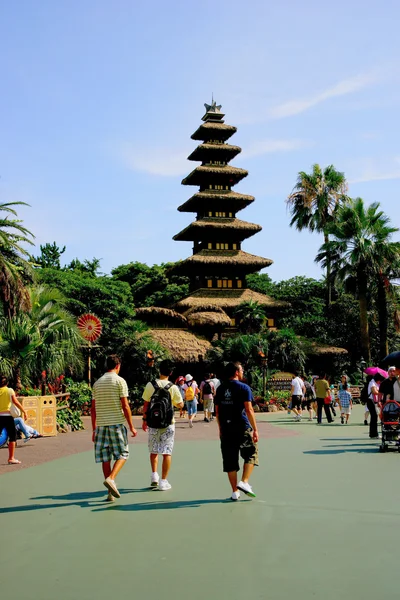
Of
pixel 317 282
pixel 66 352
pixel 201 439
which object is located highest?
pixel 317 282

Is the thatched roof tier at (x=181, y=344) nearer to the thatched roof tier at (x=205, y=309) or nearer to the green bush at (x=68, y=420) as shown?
the thatched roof tier at (x=205, y=309)

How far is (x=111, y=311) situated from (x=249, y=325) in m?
7.86

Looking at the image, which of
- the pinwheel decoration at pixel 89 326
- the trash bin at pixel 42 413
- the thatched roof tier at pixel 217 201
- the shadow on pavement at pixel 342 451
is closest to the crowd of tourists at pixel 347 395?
the shadow on pavement at pixel 342 451

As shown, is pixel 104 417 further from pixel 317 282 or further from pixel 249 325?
pixel 317 282

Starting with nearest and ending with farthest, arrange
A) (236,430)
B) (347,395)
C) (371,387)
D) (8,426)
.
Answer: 1. (236,430)
2. (8,426)
3. (371,387)
4. (347,395)

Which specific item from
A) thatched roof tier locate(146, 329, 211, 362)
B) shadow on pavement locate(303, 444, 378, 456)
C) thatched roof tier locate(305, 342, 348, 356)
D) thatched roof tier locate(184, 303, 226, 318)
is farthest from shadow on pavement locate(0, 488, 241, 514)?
thatched roof tier locate(305, 342, 348, 356)

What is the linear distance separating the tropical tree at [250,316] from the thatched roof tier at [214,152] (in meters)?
13.3

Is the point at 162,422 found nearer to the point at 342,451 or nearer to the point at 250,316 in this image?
the point at 342,451

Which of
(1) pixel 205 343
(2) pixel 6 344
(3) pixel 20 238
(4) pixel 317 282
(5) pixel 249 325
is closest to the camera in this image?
(2) pixel 6 344

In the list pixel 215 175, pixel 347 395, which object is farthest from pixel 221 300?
pixel 347 395

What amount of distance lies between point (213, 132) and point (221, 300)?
13628 millimetres

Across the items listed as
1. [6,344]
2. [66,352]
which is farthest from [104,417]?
[66,352]

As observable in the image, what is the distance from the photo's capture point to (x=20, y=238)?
2086cm

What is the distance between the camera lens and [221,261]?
41375 mm
